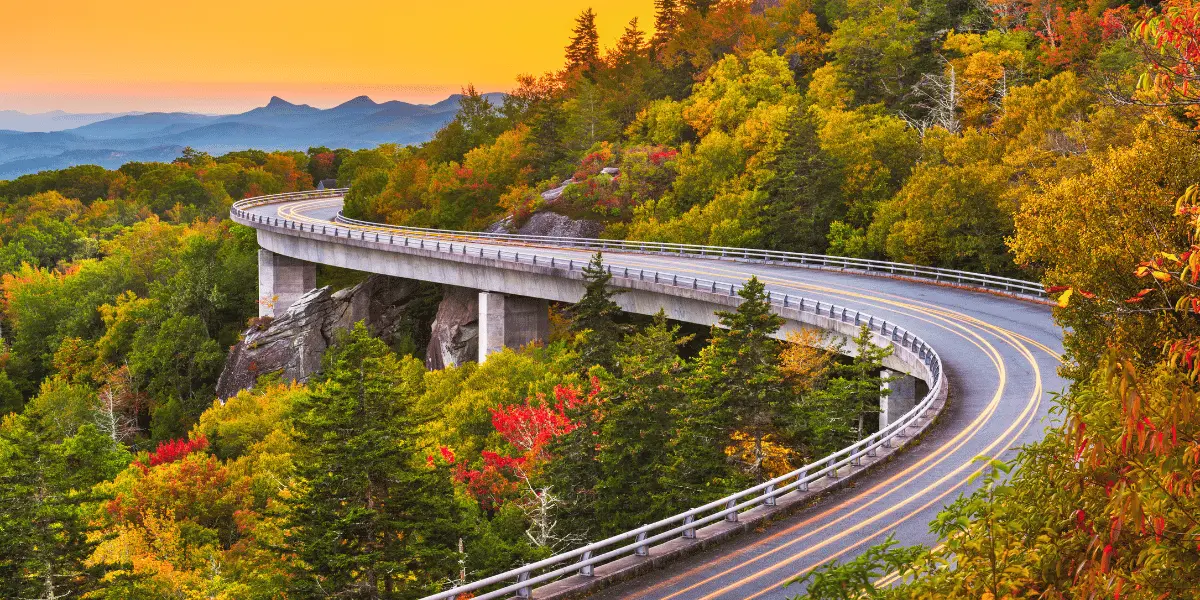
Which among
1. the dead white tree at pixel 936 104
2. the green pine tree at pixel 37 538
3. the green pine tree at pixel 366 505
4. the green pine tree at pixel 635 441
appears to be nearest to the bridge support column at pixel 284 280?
the dead white tree at pixel 936 104

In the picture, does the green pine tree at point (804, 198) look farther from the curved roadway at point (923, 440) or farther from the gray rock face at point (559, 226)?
the gray rock face at point (559, 226)

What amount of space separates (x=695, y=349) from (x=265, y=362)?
32.7 metres

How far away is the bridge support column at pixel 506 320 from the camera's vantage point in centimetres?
6019

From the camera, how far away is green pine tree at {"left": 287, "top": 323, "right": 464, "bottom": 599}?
69.2ft

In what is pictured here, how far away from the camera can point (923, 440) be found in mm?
26703

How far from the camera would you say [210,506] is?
37750 mm

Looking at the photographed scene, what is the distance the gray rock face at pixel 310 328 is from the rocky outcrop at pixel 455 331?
6951 mm

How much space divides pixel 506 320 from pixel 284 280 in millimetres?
30605

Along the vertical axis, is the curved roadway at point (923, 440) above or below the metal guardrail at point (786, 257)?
below

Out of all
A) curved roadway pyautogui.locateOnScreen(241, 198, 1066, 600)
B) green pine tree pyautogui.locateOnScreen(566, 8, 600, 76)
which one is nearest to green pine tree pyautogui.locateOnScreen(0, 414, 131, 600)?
curved roadway pyautogui.locateOnScreen(241, 198, 1066, 600)

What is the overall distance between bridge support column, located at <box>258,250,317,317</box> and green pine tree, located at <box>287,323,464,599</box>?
62.2 metres

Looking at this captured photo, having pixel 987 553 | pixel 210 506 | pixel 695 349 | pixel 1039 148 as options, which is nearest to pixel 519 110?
pixel 695 349

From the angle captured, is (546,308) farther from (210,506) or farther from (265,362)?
(210,506)

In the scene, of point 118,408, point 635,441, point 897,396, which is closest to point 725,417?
point 635,441
